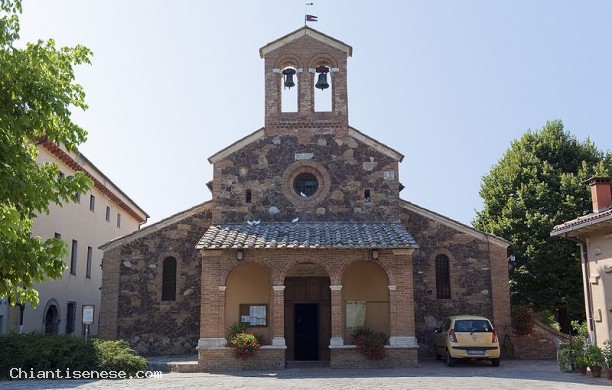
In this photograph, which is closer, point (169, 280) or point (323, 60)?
point (169, 280)

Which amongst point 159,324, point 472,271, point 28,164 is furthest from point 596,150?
point 28,164

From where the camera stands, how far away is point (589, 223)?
1656 centimetres

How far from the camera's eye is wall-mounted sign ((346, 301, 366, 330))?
20266 mm

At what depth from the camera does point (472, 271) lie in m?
21.9

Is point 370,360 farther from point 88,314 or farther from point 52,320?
point 52,320

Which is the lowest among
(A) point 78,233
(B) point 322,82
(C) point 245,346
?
(C) point 245,346

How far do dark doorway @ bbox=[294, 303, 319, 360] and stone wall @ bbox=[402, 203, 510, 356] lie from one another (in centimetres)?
371

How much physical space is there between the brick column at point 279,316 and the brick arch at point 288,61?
8.24 m

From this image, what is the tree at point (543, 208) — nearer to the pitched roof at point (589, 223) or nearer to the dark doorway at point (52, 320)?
the pitched roof at point (589, 223)

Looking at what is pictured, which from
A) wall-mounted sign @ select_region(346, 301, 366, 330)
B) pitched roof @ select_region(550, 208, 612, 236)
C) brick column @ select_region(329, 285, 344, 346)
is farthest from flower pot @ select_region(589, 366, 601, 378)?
wall-mounted sign @ select_region(346, 301, 366, 330)

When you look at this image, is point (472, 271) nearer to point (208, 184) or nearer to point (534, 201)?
point (534, 201)

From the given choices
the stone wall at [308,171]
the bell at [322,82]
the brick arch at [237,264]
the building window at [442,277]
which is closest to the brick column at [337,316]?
the brick arch at [237,264]

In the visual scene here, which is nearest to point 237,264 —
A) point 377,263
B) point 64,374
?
point 377,263

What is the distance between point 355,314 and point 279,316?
3.03 m
